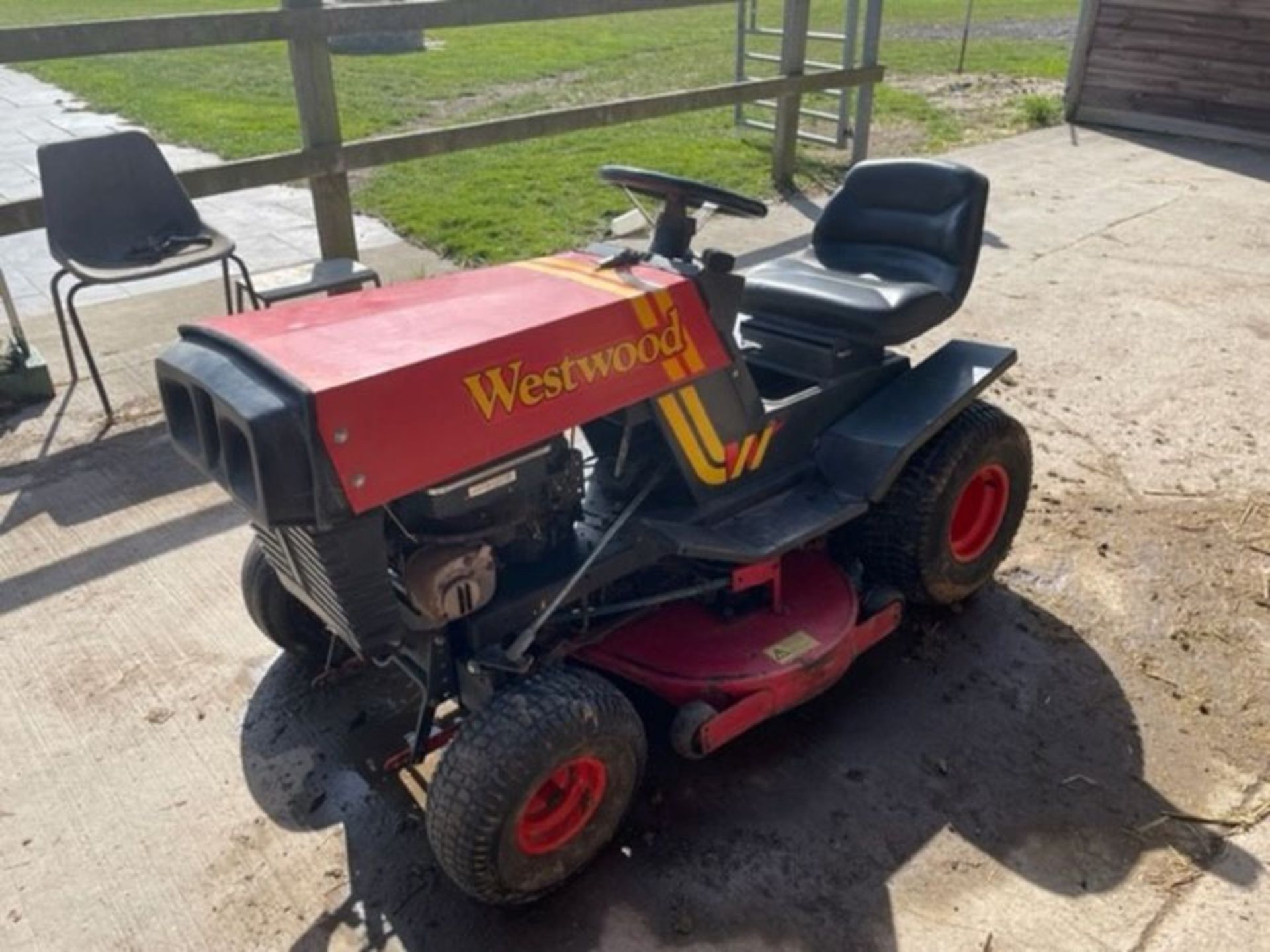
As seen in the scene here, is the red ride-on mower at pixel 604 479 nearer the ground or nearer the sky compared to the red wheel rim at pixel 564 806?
nearer the sky

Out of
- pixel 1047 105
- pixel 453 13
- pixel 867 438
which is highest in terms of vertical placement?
pixel 453 13

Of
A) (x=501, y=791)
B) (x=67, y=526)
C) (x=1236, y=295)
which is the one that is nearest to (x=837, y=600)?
(x=501, y=791)

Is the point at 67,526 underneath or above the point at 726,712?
underneath

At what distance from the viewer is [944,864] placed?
8.14ft

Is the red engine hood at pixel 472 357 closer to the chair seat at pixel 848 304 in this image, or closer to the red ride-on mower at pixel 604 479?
the red ride-on mower at pixel 604 479

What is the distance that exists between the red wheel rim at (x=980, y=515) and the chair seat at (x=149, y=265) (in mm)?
3032

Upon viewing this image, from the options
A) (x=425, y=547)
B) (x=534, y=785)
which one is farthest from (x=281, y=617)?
(x=534, y=785)

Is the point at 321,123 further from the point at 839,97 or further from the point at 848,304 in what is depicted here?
the point at 839,97

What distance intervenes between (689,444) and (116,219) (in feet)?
10.2

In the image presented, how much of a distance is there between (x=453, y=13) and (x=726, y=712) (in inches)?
155

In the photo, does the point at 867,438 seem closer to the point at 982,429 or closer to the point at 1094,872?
the point at 982,429

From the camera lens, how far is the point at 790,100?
740 cm

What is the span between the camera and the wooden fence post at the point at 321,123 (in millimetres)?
4828

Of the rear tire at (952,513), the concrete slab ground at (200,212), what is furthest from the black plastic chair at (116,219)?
the rear tire at (952,513)
